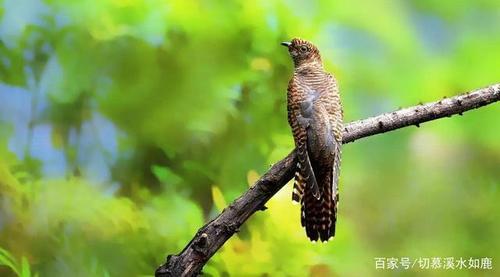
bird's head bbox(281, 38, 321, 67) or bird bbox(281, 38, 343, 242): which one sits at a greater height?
bird's head bbox(281, 38, 321, 67)

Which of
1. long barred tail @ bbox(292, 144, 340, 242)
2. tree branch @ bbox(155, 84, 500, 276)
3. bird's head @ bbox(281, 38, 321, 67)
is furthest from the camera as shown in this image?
bird's head @ bbox(281, 38, 321, 67)

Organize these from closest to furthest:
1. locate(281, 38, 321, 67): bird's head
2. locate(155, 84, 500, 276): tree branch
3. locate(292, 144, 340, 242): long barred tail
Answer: locate(155, 84, 500, 276): tree branch, locate(292, 144, 340, 242): long barred tail, locate(281, 38, 321, 67): bird's head

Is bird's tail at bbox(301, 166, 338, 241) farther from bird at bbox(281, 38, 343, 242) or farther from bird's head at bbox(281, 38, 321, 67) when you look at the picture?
bird's head at bbox(281, 38, 321, 67)

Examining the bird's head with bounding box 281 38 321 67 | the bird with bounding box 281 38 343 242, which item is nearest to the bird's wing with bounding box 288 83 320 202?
the bird with bounding box 281 38 343 242

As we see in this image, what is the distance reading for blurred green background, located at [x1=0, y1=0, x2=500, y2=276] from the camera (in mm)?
2309

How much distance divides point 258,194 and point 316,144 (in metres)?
0.24

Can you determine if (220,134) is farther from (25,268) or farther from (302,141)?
(25,268)

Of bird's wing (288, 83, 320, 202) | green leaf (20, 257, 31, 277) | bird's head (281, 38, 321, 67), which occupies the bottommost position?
green leaf (20, 257, 31, 277)

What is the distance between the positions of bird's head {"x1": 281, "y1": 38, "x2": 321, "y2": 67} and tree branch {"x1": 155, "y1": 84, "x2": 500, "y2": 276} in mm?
287

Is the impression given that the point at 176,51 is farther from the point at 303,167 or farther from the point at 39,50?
the point at 303,167

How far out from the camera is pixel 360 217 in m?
2.45

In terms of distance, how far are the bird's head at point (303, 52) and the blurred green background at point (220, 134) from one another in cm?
19

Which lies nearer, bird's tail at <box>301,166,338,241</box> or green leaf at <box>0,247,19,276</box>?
bird's tail at <box>301,166,338,241</box>

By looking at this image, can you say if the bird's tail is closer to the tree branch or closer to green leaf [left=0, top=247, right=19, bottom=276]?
the tree branch
